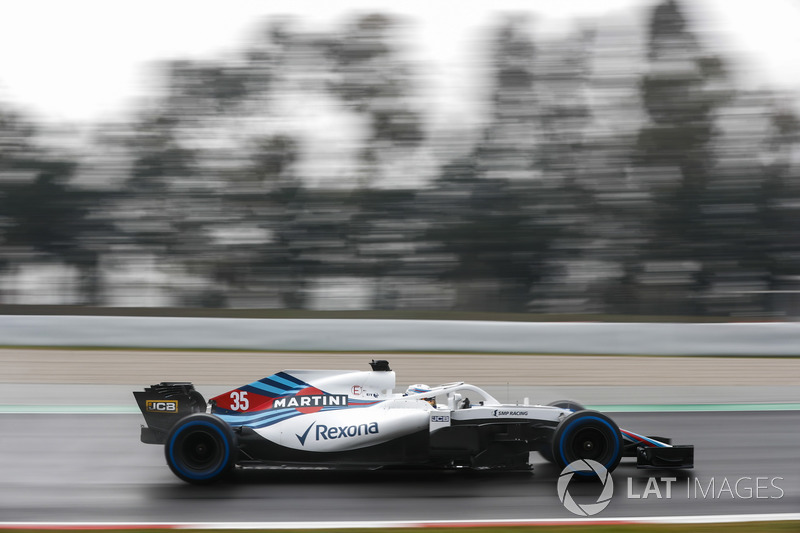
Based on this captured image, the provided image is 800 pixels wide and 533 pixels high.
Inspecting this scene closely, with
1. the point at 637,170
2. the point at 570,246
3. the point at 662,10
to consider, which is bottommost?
the point at 570,246

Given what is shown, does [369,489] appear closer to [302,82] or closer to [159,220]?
[159,220]

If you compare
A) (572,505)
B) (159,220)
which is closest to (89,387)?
(159,220)

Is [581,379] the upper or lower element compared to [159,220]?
lower

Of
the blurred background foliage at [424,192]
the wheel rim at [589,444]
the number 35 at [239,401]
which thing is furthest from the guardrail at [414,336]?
the wheel rim at [589,444]

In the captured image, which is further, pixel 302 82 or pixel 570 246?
pixel 302 82

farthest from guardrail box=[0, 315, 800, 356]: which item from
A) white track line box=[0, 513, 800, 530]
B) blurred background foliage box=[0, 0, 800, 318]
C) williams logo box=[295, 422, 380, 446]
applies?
white track line box=[0, 513, 800, 530]

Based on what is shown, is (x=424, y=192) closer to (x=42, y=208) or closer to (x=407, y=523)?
(x=42, y=208)

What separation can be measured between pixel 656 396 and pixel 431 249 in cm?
518

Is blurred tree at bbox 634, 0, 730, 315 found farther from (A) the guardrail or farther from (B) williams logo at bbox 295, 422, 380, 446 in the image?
(B) williams logo at bbox 295, 422, 380, 446

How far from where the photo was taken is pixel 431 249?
14500mm

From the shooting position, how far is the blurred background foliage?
46.0 ft

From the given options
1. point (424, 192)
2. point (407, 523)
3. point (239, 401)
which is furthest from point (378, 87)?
point (407, 523)

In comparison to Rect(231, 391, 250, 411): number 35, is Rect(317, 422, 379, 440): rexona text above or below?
below

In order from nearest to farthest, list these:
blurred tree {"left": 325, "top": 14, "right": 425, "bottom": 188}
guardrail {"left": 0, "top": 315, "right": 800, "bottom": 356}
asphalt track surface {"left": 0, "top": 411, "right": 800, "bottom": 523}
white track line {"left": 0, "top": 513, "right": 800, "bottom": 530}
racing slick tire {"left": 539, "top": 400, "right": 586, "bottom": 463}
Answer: white track line {"left": 0, "top": 513, "right": 800, "bottom": 530} → asphalt track surface {"left": 0, "top": 411, "right": 800, "bottom": 523} → racing slick tire {"left": 539, "top": 400, "right": 586, "bottom": 463} → guardrail {"left": 0, "top": 315, "right": 800, "bottom": 356} → blurred tree {"left": 325, "top": 14, "right": 425, "bottom": 188}
